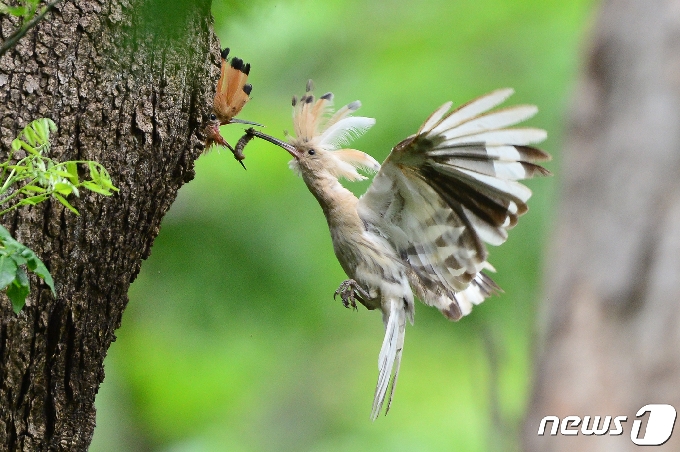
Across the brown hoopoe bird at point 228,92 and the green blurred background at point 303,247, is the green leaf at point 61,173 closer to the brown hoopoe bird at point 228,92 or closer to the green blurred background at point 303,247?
the brown hoopoe bird at point 228,92

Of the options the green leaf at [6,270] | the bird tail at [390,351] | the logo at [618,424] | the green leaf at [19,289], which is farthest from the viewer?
the bird tail at [390,351]

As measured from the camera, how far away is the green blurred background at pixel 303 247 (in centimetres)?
458

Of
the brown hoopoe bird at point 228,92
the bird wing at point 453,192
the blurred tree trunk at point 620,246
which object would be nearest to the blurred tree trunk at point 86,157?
the brown hoopoe bird at point 228,92

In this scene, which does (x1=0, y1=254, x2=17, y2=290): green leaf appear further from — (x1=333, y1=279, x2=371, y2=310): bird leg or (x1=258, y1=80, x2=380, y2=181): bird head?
(x1=258, y1=80, x2=380, y2=181): bird head

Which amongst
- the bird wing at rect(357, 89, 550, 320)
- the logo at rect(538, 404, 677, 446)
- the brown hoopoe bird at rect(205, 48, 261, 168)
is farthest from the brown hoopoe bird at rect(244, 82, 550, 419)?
the logo at rect(538, 404, 677, 446)

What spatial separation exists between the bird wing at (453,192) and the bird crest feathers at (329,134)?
0.28 m

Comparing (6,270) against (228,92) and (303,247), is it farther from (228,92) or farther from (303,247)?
(303,247)

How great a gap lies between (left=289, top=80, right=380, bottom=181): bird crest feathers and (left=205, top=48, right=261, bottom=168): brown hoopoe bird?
64 cm

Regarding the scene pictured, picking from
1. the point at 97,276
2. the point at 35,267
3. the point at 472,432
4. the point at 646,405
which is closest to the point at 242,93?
the point at 97,276

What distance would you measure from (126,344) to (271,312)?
1.11m

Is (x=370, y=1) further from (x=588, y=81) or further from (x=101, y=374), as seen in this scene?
(x=101, y=374)

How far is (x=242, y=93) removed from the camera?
9.59 ft

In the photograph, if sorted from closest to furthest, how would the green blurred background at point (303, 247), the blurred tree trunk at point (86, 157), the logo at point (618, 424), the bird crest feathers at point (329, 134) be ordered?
1. the blurred tree trunk at point (86, 157)
2. the logo at point (618, 424)
3. the bird crest feathers at point (329, 134)
4. the green blurred background at point (303, 247)

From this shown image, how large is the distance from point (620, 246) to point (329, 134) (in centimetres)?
164
